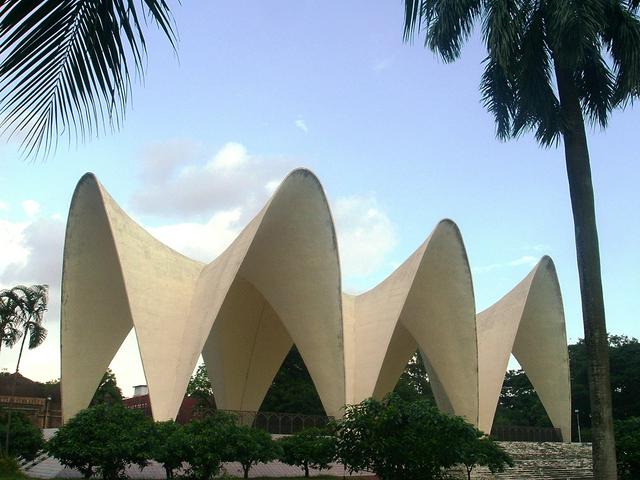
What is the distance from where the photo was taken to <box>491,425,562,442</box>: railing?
99.5 ft

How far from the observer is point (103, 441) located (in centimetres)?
1264

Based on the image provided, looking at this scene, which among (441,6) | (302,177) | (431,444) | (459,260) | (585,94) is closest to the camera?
(431,444)

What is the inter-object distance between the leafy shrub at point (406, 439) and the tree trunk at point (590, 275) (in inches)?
69.6

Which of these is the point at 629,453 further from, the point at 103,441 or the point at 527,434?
the point at 527,434

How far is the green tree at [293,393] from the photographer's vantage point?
40500 mm

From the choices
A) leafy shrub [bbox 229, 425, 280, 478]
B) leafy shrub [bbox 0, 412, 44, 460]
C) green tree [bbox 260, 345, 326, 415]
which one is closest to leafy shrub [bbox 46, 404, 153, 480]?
leafy shrub [bbox 229, 425, 280, 478]

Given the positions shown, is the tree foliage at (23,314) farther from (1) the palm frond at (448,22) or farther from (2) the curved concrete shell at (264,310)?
(1) the palm frond at (448,22)

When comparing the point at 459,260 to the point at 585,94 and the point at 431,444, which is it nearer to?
the point at 585,94

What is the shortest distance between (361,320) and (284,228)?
21.4 feet

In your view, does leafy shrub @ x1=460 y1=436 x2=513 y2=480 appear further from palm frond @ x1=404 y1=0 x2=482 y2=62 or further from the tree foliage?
the tree foliage

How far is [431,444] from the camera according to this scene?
943 cm

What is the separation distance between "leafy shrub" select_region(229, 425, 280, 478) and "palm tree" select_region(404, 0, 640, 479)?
7301mm

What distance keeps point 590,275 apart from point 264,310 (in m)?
18.8

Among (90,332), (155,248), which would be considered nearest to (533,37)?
(155,248)
